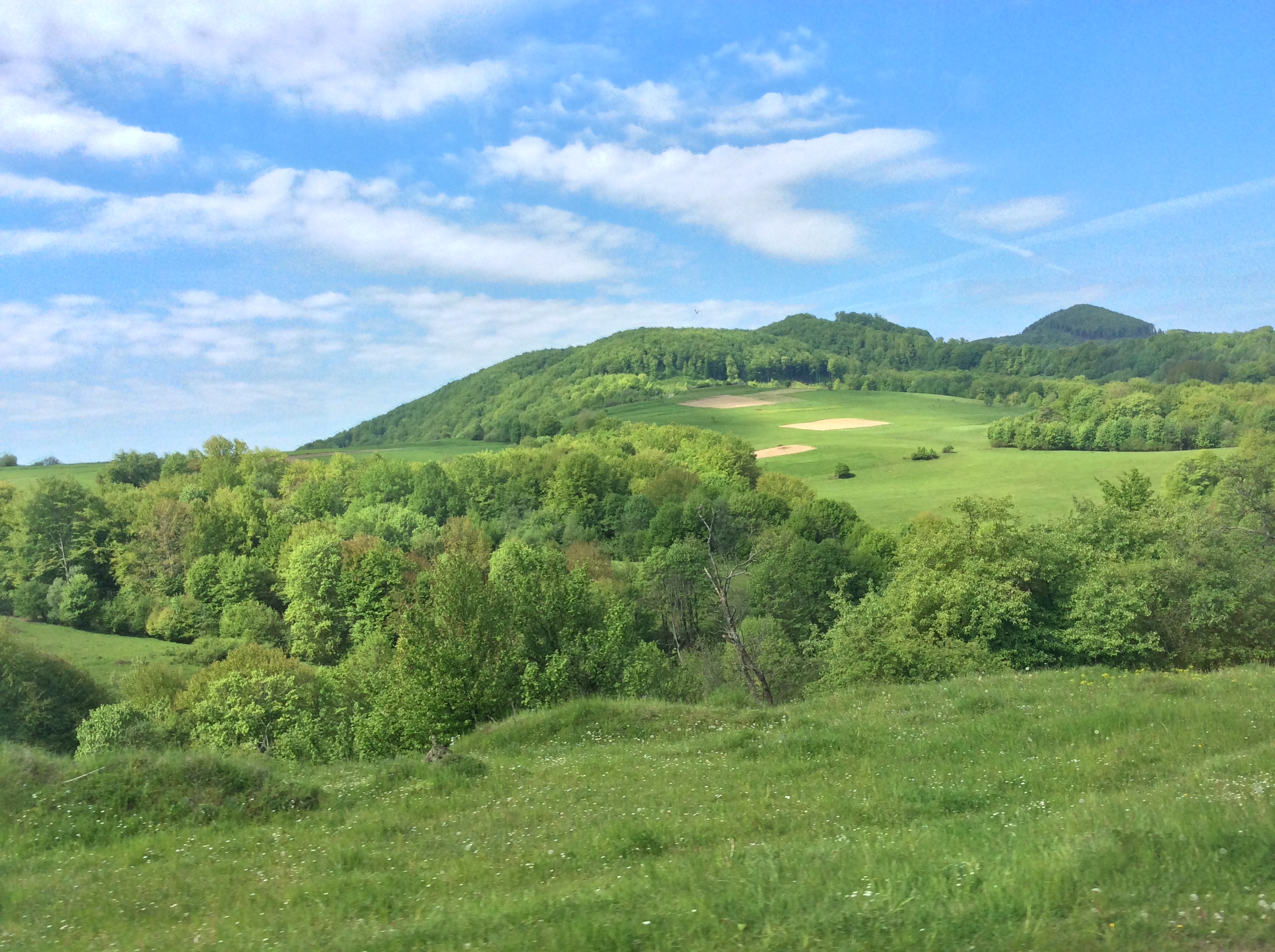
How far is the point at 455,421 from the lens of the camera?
194 m

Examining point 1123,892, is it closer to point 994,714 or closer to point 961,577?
point 994,714

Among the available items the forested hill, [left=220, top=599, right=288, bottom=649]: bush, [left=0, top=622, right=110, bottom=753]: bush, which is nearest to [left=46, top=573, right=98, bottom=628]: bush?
[left=220, top=599, right=288, bottom=649]: bush

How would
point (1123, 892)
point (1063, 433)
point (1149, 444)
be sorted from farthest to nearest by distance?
point (1063, 433) → point (1149, 444) → point (1123, 892)

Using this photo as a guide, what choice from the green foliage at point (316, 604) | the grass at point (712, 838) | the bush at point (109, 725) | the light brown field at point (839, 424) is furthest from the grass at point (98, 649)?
the light brown field at point (839, 424)

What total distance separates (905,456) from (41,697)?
314 feet

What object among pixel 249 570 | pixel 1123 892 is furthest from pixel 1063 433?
pixel 1123 892

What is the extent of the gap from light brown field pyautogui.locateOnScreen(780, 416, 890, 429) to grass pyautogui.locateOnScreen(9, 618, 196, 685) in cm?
9490

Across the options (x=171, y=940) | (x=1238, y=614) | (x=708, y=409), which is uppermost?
(x=708, y=409)

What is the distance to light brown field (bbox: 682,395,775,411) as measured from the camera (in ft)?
509

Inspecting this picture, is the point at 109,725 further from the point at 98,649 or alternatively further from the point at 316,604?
the point at 316,604

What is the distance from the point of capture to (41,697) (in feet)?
163

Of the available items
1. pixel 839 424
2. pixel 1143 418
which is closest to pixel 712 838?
pixel 1143 418

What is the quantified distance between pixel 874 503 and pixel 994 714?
77.5 meters

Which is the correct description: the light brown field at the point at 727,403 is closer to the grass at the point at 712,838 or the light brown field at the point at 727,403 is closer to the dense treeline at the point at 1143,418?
the dense treeline at the point at 1143,418
